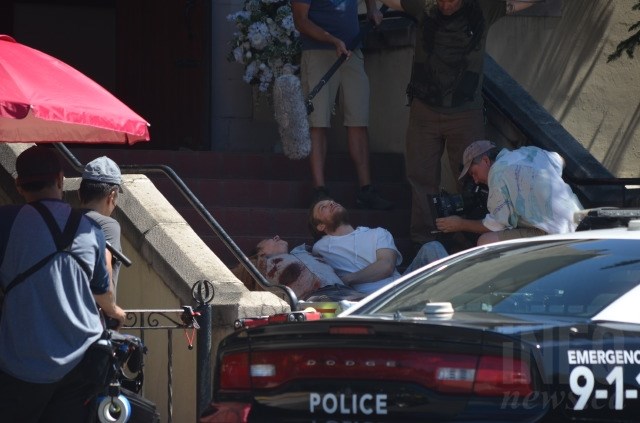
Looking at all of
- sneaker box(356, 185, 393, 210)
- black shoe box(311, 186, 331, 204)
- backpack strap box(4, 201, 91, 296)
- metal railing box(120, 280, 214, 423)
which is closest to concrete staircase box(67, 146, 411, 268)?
sneaker box(356, 185, 393, 210)

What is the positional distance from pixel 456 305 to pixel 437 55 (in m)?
4.88

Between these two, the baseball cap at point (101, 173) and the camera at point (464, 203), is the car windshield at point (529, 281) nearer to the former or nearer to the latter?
the baseball cap at point (101, 173)

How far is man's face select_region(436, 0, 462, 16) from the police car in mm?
4749

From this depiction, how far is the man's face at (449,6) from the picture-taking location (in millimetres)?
9984

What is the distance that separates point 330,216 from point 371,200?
132cm

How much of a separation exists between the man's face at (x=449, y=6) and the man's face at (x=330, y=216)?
1.81m

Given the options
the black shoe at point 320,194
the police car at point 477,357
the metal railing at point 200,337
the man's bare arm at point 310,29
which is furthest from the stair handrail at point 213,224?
the police car at point 477,357

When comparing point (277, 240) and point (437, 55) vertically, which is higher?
point (437, 55)

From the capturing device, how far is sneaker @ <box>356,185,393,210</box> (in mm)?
10625

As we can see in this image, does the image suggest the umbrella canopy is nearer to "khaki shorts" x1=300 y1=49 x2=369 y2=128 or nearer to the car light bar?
the car light bar

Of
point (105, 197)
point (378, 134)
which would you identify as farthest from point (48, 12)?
point (105, 197)

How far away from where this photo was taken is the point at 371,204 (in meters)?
10.7

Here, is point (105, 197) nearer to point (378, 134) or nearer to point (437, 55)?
point (437, 55)

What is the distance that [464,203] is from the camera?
9164 mm
